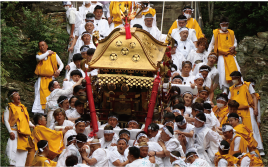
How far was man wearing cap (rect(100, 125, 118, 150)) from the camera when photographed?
9.66 metres

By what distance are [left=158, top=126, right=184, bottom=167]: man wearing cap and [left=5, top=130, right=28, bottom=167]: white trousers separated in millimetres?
3579

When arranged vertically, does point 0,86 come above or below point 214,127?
above

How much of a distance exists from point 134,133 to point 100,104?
1.57 meters

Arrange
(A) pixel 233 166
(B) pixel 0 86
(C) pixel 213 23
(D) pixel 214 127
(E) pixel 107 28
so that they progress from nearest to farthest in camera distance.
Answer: (A) pixel 233 166 → (D) pixel 214 127 → (B) pixel 0 86 → (E) pixel 107 28 → (C) pixel 213 23

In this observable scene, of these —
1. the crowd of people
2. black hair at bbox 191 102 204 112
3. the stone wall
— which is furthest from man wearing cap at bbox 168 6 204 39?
black hair at bbox 191 102 204 112

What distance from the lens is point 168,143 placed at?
30.2ft

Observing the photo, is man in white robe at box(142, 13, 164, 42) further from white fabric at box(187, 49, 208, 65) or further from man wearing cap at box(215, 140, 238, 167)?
man wearing cap at box(215, 140, 238, 167)

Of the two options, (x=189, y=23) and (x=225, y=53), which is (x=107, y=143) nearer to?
(x=225, y=53)

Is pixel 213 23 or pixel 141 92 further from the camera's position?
pixel 213 23

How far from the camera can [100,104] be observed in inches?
439

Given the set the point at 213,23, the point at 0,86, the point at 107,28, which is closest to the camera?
the point at 0,86

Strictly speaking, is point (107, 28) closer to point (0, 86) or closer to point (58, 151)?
point (0, 86)

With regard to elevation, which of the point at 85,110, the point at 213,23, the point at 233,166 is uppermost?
the point at 213,23

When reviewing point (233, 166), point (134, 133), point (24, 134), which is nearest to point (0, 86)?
point (24, 134)
